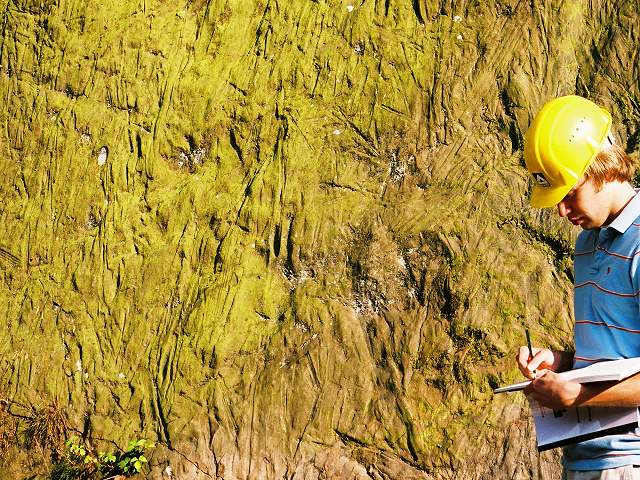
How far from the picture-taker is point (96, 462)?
4.83 m

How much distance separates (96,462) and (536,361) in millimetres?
3323

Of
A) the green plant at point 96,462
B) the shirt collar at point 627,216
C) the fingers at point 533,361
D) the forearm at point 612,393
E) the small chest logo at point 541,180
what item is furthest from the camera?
the green plant at point 96,462

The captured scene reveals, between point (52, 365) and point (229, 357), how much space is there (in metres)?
1.24

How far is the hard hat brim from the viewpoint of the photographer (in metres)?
2.20

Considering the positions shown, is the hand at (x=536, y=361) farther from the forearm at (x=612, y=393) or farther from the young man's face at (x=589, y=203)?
the young man's face at (x=589, y=203)

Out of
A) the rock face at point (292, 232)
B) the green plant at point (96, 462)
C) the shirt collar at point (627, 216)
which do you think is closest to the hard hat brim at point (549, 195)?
the shirt collar at point (627, 216)

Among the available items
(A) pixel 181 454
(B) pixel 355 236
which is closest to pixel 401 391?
(B) pixel 355 236

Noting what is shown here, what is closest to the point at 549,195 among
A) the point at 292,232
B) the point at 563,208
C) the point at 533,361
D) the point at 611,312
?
the point at 563,208

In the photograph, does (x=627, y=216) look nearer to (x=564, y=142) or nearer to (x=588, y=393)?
(x=564, y=142)

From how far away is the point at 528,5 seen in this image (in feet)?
15.2

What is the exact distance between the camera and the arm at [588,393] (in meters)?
2.01

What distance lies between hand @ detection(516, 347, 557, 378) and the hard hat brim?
479mm

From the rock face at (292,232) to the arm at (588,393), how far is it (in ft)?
7.46

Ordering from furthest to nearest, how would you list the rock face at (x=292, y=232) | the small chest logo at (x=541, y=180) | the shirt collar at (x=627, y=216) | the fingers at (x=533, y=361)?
the rock face at (x=292, y=232) → the fingers at (x=533, y=361) → the small chest logo at (x=541, y=180) → the shirt collar at (x=627, y=216)
